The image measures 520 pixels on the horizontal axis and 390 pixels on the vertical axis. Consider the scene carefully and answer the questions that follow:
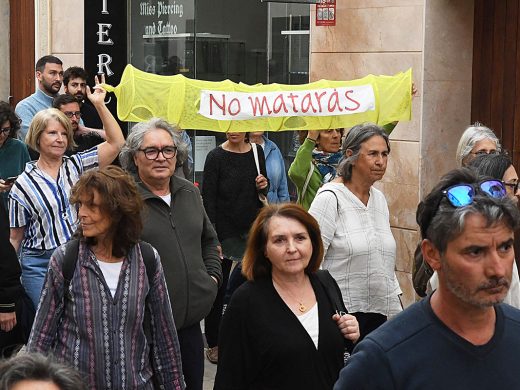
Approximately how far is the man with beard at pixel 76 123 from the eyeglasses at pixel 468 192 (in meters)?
6.76

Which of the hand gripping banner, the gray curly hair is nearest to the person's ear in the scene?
the gray curly hair

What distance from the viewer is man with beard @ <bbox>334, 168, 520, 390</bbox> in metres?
3.24

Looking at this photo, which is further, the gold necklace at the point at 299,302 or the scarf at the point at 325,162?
the scarf at the point at 325,162

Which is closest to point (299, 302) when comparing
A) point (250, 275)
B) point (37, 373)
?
point (250, 275)

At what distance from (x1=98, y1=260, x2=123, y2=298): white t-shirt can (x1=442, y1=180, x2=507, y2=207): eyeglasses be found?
239cm

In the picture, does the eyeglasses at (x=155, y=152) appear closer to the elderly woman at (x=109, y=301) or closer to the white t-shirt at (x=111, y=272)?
the elderly woman at (x=109, y=301)

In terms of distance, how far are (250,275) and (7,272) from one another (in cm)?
241

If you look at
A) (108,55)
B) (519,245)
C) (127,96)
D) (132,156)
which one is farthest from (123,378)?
(108,55)

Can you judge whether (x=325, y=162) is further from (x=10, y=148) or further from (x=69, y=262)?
(x=69, y=262)

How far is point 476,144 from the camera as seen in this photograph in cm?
831

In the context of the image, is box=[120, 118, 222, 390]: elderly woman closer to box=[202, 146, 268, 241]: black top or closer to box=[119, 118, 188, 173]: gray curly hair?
box=[119, 118, 188, 173]: gray curly hair

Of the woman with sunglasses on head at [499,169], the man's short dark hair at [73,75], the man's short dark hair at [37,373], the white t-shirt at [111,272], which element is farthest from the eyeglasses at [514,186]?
the man's short dark hair at [73,75]

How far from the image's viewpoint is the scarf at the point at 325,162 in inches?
339

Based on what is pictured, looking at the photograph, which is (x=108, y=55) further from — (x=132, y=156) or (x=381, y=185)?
(x=132, y=156)
